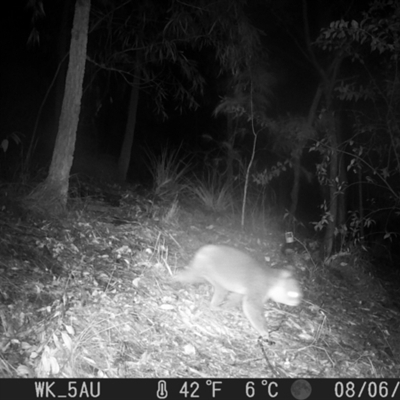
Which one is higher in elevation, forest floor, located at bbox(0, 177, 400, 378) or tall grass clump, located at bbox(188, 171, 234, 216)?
tall grass clump, located at bbox(188, 171, 234, 216)

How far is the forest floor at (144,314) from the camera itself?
3.59 m

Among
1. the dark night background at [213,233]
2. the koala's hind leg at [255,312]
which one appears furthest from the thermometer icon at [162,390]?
the koala's hind leg at [255,312]

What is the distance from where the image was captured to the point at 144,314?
4.21 metres

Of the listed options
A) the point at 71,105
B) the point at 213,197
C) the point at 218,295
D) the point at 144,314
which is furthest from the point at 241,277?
the point at 213,197

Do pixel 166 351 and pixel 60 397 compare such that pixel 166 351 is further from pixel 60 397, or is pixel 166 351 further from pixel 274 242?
pixel 274 242

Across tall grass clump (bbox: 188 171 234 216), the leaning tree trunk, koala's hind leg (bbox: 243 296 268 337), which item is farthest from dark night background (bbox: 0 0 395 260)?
koala's hind leg (bbox: 243 296 268 337)

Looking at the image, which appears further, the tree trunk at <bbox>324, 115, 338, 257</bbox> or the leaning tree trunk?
the tree trunk at <bbox>324, 115, 338, 257</bbox>

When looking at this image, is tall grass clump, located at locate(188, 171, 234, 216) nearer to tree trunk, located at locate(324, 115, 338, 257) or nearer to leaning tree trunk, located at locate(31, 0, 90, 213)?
tree trunk, located at locate(324, 115, 338, 257)

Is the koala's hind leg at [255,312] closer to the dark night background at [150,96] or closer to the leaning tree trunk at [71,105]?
the leaning tree trunk at [71,105]

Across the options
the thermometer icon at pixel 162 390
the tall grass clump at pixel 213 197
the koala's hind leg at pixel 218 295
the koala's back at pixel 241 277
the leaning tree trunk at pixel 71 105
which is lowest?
the thermometer icon at pixel 162 390

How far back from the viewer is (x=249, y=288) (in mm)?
4848

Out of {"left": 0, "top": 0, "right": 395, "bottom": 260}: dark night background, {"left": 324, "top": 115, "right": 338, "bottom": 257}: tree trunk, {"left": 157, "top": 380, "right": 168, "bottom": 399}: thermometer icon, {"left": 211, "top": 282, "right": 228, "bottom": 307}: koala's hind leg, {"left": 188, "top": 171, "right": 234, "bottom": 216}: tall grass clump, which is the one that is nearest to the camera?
{"left": 157, "top": 380, "right": 168, "bottom": 399}: thermometer icon

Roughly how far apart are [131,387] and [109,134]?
1293 cm

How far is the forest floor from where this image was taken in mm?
3590
